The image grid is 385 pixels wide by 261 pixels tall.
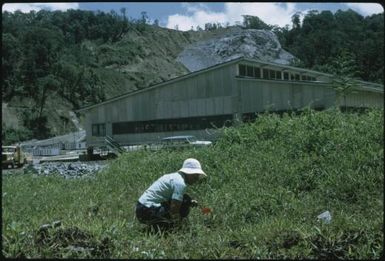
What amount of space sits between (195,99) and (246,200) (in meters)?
2.65

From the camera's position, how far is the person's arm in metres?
5.90

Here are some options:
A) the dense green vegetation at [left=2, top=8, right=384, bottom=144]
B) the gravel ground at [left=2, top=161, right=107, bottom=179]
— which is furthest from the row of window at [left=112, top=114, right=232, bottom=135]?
the gravel ground at [left=2, top=161, right=107, bottom=179]

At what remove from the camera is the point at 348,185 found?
6742mm

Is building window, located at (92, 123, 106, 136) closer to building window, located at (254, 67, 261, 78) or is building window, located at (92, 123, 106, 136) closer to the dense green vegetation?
the dense green vegetation

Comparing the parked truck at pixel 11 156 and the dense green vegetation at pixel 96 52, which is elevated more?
the dense green vegetation at pixel 96 52

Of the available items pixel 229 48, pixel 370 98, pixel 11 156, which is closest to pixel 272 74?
pixel 229 48

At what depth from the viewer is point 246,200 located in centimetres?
688

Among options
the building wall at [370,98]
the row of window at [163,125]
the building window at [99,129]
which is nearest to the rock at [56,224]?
the building window at [99,129]

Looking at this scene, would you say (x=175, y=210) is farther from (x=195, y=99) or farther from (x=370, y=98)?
(x=370, y=98)

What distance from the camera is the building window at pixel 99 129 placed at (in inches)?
154

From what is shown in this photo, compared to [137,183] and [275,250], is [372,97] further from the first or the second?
[137,183]

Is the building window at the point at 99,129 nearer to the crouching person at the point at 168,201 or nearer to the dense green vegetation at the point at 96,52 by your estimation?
the dense green vegetation at the point at 96,52

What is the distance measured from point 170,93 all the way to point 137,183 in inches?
127

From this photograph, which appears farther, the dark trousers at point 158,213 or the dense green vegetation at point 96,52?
the dark trousers at point 158,213
